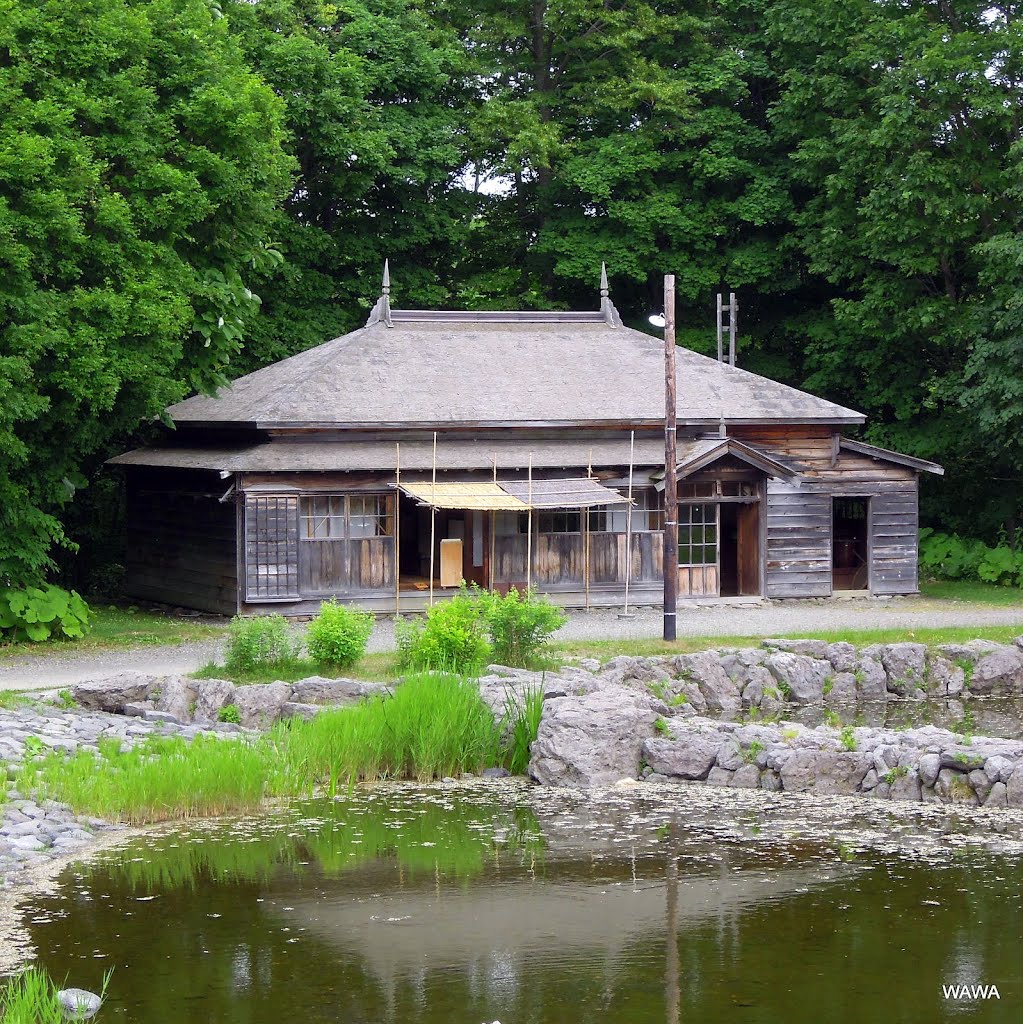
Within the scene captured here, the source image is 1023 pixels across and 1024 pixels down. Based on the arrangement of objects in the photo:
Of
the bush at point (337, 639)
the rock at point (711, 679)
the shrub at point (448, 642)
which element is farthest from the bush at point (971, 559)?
the bush at point (337, 639)

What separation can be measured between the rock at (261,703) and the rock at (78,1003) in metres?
8.46

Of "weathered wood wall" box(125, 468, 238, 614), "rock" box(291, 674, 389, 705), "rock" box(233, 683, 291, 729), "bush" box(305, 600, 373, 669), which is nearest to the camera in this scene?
"rock" box(233, 683, 291, 729)

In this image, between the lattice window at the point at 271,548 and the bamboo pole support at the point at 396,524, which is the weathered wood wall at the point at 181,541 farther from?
the bamboo pole support at the point at 396,524

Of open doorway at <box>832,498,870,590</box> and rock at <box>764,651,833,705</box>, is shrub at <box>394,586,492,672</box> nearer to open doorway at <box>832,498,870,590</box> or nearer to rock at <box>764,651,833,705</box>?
rock at <box>764,651,833,705</box>

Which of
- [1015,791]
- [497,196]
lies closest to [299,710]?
[1015,791]

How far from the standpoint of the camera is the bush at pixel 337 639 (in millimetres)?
20312

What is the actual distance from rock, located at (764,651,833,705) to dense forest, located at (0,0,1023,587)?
1039 cm

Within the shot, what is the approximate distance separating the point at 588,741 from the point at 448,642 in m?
3.70

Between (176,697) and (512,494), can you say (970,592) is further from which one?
(176,697)

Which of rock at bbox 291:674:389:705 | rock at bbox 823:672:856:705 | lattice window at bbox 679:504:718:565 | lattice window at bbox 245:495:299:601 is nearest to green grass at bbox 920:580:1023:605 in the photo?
lattice window at bbox 679:504:718:565

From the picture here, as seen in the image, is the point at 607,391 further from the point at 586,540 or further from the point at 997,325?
the point at 997,325

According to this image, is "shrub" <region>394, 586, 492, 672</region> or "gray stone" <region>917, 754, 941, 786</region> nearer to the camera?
"gray stone" <region>917, 754, 941, 786</region>

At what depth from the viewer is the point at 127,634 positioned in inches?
974

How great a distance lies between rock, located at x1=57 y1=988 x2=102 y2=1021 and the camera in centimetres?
976
